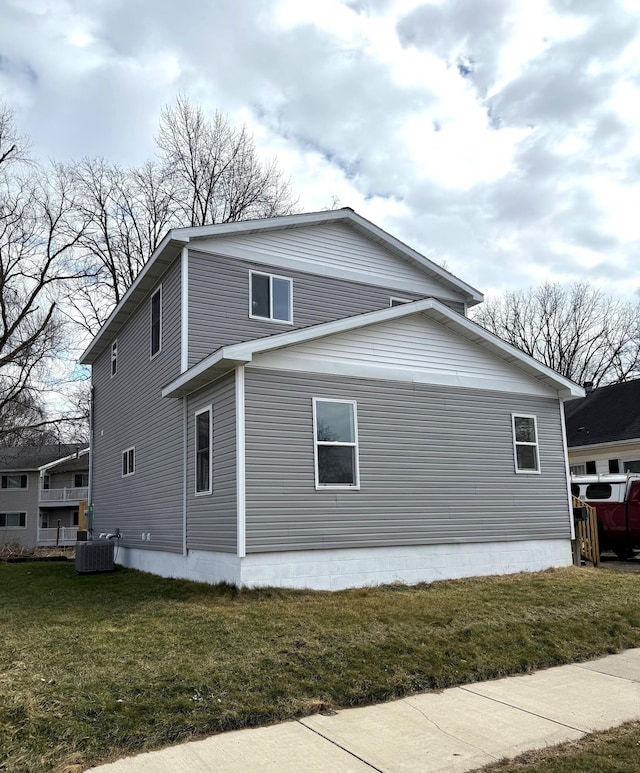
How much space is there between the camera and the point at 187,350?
1246 centimetres

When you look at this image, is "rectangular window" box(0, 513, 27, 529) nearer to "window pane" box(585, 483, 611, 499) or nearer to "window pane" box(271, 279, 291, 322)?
"window pane" box(271, 279, 291, 322)

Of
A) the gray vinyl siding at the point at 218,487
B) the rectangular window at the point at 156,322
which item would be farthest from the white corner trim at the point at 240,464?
the rectangular window at the point at 156,322

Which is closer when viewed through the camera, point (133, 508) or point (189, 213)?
point (133, 508)

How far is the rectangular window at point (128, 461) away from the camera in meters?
16.2

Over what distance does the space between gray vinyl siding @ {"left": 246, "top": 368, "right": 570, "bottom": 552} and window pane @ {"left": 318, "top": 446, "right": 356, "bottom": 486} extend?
0.18 m

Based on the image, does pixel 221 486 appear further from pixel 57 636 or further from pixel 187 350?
pixel 57 636

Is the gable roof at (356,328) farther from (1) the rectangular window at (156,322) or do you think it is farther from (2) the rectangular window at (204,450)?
(1) the rectangular window at (156,322)

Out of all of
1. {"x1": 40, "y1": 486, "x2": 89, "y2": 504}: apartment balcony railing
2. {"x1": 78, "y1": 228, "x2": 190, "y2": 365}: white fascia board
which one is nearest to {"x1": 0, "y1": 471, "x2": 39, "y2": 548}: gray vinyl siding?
{"x1": 40, "y1": 486, "x2": 89, "y2": 504}: apartment balcony railing

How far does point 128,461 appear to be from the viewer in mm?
16672

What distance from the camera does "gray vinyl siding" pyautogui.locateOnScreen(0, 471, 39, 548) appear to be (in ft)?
155

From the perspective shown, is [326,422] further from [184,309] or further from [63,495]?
[63,495]

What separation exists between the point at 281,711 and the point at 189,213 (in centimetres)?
2697

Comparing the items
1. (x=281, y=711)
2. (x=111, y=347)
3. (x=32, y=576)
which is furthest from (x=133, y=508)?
(x=281, y=711)

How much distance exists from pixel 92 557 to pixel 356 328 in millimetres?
7762
